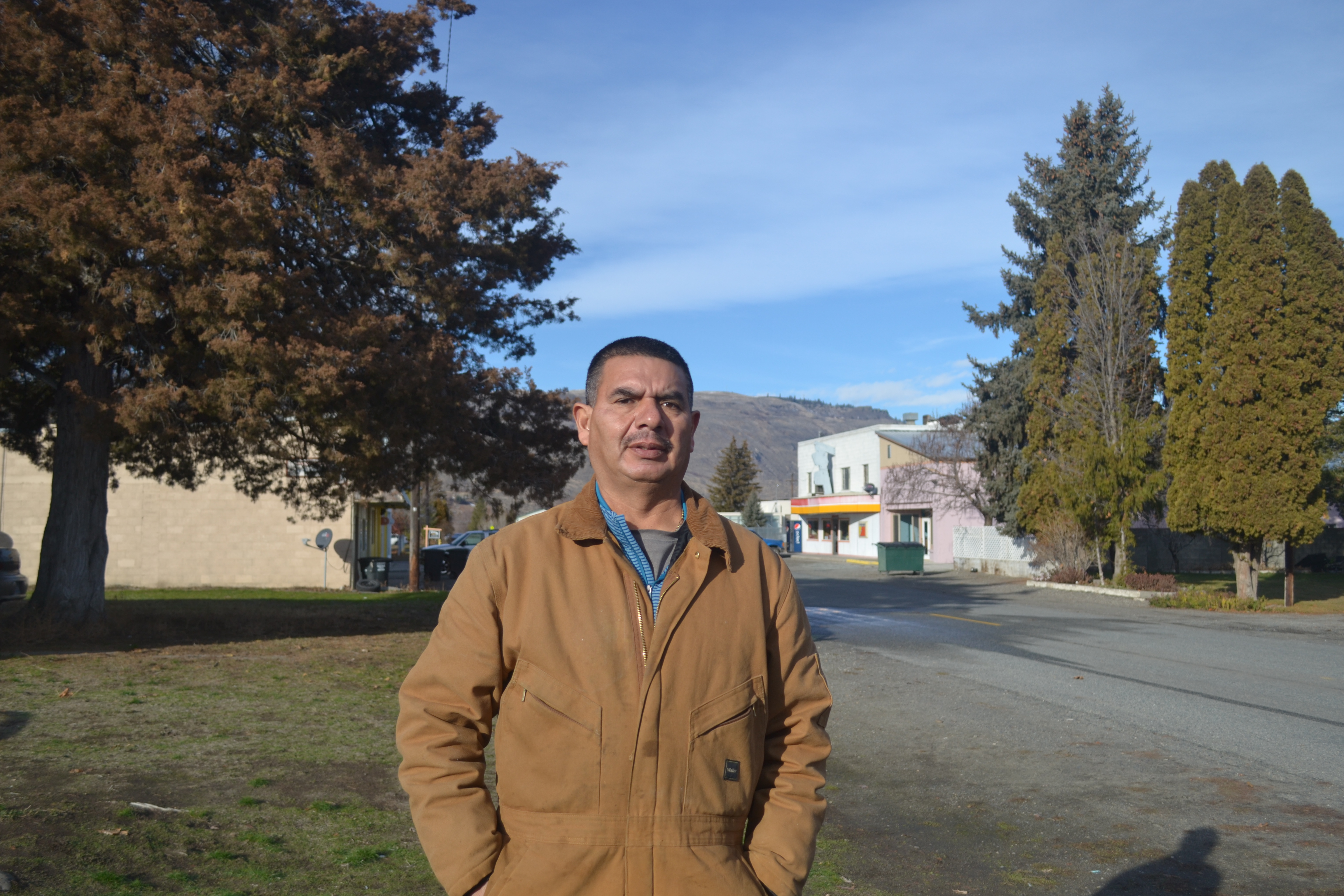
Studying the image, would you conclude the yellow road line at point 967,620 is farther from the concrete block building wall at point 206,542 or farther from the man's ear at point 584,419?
the concrete block building wall at point 206,542

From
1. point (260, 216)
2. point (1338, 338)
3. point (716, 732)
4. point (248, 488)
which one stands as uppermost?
point (1338, 338)

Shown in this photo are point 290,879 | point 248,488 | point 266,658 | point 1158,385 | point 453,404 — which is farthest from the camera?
point 1158,385

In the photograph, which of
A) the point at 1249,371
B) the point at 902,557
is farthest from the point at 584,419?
the point at 902,557

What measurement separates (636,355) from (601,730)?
37.5 inches

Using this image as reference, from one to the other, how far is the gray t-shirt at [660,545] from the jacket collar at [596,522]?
0.15 ft

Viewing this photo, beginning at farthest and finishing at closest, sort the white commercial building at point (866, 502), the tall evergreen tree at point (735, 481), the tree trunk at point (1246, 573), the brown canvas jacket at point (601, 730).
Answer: the tall evergreen tree at point (735, 481) → the white commercial building at point (866, 502) → the tree trunk at point (1246, 573) → the brown canvas jacket at point (601, 730)

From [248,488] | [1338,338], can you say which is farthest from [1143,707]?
[1338,338]

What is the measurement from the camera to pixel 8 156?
476 inches

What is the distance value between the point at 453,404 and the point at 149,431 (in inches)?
154

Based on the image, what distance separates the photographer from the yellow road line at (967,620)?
1877cm

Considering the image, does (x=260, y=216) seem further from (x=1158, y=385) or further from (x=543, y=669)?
(x=1158, y=385)

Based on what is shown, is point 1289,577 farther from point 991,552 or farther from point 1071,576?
point 991,552

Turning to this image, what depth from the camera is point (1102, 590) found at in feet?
88.1

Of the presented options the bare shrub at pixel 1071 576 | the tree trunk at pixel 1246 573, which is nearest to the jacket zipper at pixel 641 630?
the tree trunk at pixel 1246 573
